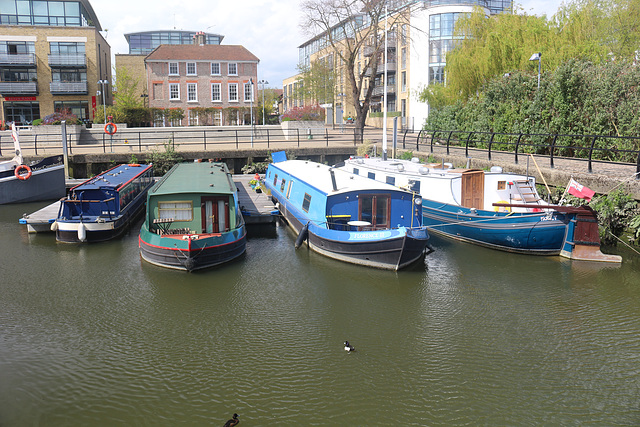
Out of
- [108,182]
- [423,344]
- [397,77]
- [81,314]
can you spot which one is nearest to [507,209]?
[423,344]

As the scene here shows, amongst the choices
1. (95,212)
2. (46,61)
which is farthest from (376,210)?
(46,61)

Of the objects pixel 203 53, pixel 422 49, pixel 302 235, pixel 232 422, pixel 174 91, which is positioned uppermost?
pixel 422 49

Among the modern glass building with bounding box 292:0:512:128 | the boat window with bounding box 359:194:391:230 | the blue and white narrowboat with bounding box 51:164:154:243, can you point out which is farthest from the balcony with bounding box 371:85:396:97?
the boat window with bounding box 359:194:391:230

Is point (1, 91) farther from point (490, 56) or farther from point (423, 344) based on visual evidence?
point (423, 344)

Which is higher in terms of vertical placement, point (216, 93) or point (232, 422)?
point (216, 93)

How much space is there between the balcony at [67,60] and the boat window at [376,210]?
48.7 m

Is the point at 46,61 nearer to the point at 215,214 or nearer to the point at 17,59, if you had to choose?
the point at 17,59

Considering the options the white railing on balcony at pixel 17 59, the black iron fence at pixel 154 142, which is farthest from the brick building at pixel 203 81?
the black iron fence at pixel 154 142

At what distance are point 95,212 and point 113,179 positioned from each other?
242 cm

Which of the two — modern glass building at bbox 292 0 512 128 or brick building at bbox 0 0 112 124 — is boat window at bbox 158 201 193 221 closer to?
modern glass building at bbox 292 0 512 128

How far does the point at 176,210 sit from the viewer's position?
645 inches

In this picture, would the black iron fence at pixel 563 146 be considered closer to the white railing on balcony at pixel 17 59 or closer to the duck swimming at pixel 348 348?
the duck swimming at pixel 348 348

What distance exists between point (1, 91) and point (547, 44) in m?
49.4

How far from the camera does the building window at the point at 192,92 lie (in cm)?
5622
